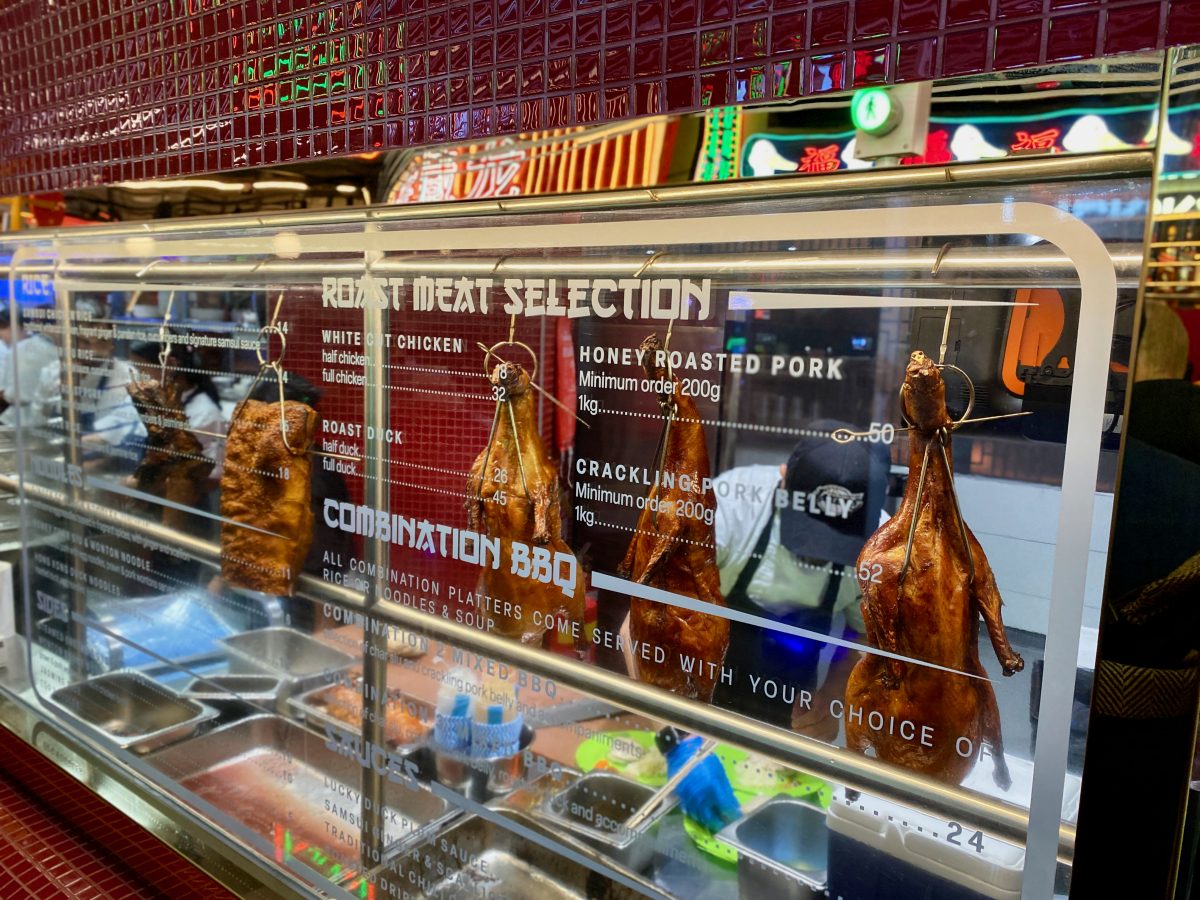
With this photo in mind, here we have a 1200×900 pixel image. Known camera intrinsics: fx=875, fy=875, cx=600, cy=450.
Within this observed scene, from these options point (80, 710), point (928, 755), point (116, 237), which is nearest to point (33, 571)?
point (80, 710)

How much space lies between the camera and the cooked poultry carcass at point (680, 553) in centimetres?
76

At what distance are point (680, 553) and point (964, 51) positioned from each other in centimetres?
44

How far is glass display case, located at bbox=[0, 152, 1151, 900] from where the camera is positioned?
600 millimetres

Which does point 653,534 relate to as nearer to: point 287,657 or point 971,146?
point 971,146

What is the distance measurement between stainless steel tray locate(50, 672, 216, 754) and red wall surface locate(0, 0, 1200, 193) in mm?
765

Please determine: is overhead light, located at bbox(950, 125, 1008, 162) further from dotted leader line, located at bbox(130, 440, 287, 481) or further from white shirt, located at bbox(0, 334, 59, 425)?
white shirt, located at bbox(0, 334, 59, 425)

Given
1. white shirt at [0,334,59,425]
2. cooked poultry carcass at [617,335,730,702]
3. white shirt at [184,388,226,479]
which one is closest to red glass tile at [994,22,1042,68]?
cooked poultry carcass at [617,335,730,702]

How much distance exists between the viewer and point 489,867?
3.13 feet

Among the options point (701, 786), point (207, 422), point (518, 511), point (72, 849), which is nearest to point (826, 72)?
point (518, 511)

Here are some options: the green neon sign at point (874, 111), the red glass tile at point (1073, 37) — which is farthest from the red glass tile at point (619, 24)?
the red glass tile at point (1073, 37)

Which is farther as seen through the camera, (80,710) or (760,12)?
(80,710)

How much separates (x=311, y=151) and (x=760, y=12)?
1.78ft

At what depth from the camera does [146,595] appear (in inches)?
52.5

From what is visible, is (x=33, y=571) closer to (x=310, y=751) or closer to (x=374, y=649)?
(x=310, y=751)
